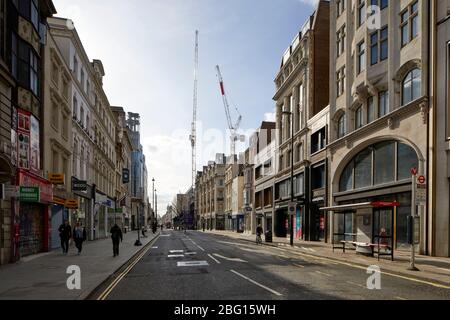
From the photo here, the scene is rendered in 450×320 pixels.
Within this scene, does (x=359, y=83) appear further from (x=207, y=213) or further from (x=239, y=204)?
(x=207, y=213)

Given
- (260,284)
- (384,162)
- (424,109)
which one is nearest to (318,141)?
(384,162)

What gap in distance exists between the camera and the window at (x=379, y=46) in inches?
1139

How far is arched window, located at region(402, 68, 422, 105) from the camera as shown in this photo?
25.0m

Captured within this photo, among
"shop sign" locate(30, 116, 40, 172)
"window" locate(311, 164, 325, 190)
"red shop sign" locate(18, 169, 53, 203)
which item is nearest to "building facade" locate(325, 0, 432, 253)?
"window" locate(311, 164, 325, 190)

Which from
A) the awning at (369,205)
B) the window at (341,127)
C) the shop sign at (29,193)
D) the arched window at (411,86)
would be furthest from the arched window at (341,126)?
the shop sign at (29,193)

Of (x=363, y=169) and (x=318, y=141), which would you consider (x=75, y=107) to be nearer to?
(x=318, y=141)

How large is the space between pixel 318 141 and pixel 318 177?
3.33 m

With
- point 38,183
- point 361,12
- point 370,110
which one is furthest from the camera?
point 361,12

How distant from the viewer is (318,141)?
4072cm

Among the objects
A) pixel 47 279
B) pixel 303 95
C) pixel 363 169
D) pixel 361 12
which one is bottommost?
pixel 47 279

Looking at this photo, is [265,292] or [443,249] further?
[443,249]
